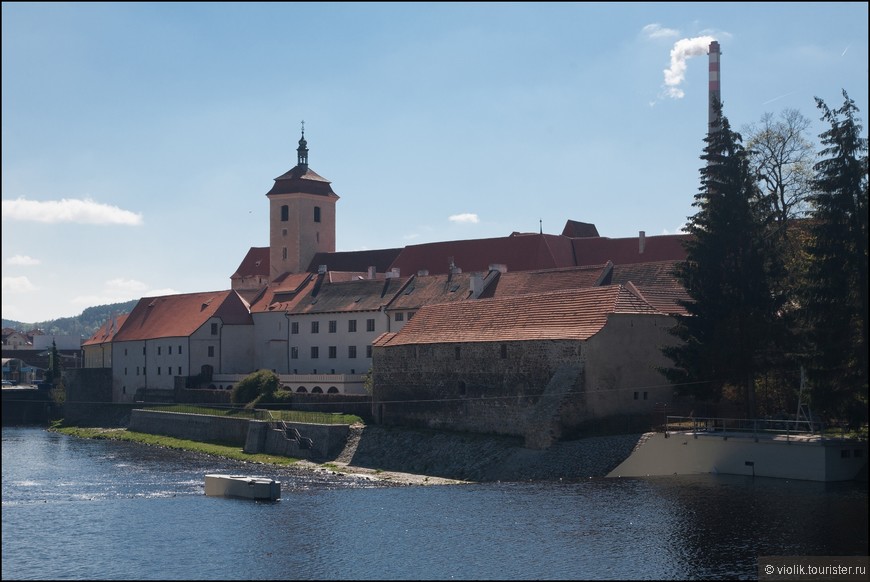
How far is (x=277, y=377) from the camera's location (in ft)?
221

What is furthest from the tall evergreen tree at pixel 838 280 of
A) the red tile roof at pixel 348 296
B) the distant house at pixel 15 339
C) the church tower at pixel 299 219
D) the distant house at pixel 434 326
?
the distant house at pixel 15 339

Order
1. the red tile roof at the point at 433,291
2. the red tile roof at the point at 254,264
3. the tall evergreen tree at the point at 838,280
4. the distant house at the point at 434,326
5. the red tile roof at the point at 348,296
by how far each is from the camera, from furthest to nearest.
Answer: the red tile roof at the point at 254,264, the red tile roof at the point at 348,296, the red tile roof at the point at 433,291, the distant house at the point at 434,326, the tall evergreen tree at the point at 838,280

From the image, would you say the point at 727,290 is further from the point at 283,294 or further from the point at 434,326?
the point at 283,294

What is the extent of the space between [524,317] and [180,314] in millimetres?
45022

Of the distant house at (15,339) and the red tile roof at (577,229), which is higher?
the red tile roof at (577,229)

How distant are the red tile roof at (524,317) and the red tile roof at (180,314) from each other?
27.9m

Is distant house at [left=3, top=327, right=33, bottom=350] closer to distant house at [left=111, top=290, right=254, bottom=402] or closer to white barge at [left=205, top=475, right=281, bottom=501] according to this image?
distant house at [left=111, top=290, right=254, bottom=402]

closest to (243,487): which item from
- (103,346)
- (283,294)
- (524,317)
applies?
(524,317)

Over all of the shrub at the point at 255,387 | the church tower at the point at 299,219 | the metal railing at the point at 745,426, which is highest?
the church tower at the point at 299,219

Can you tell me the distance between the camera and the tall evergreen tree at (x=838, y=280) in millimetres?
34375

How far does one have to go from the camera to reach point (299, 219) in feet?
312

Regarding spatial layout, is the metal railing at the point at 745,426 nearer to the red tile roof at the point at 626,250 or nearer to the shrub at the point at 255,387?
the red tile roof at the point at 626,250

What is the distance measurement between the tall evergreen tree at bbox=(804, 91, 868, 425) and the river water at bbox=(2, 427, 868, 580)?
3213 millimetres

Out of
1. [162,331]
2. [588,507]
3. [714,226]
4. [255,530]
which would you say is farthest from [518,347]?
[162,331]
